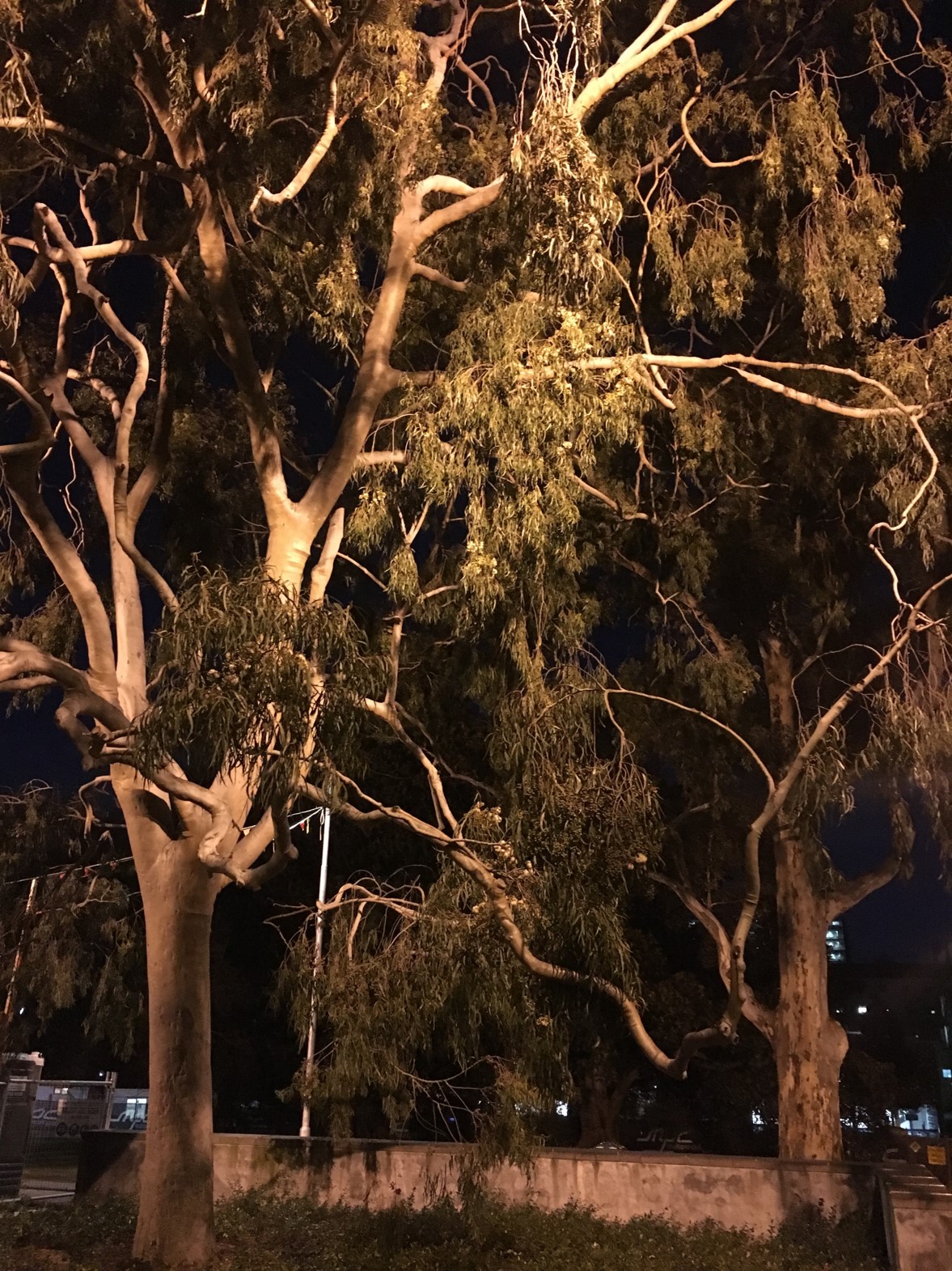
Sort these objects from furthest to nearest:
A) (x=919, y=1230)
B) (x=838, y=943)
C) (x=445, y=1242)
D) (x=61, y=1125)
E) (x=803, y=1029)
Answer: (x=838, y=943), (x=61, y=1125), (x=803, y=1029), (x=445, y=1242), (x=919, y=1230)

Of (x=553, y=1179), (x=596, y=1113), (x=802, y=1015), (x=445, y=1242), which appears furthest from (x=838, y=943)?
(x=445, y=1242)

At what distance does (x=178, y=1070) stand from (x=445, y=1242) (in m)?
2.81

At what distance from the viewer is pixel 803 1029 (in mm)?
11750

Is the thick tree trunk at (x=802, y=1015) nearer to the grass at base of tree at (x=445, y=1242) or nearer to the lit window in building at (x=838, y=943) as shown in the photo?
the grass at base of tree at (x=445, y=1242)

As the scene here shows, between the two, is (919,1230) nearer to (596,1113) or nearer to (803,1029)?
(803,1029)

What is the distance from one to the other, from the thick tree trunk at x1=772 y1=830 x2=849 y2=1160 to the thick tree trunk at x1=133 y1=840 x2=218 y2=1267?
6354 mm

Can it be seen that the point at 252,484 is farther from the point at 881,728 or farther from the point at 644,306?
the point at 881,728

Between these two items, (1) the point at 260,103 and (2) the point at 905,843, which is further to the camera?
(2) the point at 905,843

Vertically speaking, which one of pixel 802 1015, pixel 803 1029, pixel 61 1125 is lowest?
pixel 61 1125

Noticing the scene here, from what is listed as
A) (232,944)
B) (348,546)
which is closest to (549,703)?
(348,546)

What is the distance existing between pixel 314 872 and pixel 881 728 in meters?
15.7

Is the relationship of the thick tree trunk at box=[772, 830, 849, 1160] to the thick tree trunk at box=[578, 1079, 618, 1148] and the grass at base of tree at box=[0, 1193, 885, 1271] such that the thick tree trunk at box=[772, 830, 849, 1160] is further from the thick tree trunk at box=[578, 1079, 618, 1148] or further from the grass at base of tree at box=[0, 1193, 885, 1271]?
the thick tree trunk at box=[578, 1079, 618, 1148]

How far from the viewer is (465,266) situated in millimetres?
9523

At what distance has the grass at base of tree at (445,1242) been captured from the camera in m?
7.95
